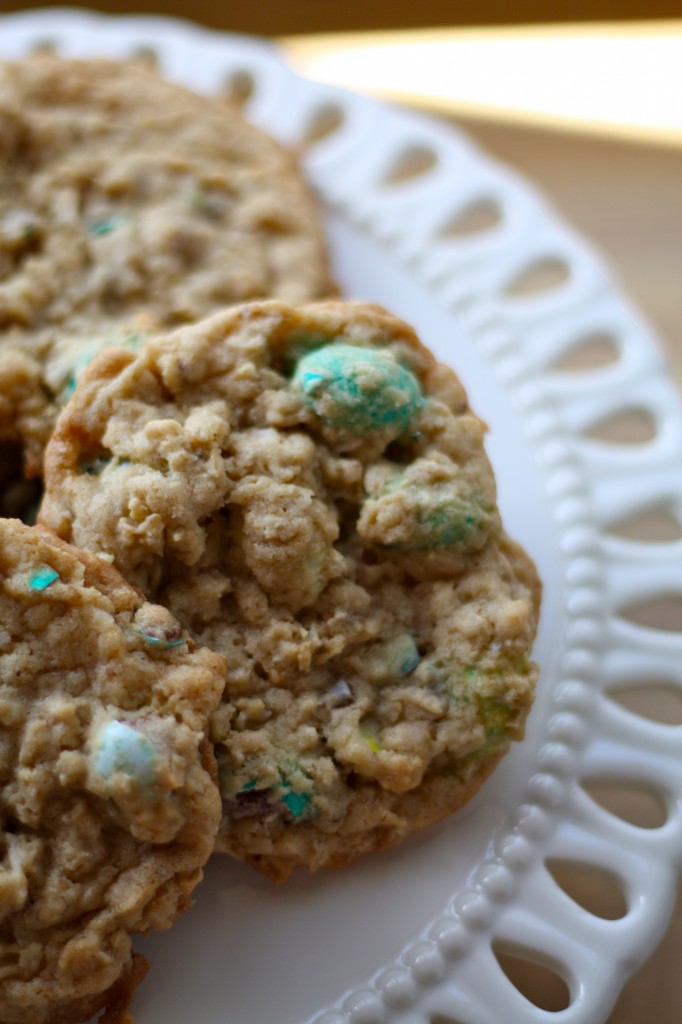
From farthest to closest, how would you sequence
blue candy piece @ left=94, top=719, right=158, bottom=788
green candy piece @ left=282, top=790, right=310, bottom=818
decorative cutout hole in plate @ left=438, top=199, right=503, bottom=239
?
1. decorative cutout hole in plate @ left=438, top=199, right=503, bottom=239
2. green candy piece @ left=282, top=790, right=310, bottom=818
3. blue candy piece @ left=94, top=719, right=158, bottom=788

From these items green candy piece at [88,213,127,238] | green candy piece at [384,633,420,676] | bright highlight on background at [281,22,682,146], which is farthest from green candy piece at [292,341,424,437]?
bright highlight on background at [281,22,682,146]

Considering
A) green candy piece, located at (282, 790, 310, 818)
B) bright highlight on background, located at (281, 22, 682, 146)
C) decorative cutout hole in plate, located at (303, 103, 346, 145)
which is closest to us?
green candy piece, located at (282, 790, 310, 818)

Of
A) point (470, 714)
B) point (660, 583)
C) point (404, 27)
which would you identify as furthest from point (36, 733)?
point (404, 27)

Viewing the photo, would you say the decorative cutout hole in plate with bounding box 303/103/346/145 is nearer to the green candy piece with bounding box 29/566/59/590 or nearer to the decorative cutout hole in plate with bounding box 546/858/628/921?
the green candy piece with bounding box 29/566/59/590

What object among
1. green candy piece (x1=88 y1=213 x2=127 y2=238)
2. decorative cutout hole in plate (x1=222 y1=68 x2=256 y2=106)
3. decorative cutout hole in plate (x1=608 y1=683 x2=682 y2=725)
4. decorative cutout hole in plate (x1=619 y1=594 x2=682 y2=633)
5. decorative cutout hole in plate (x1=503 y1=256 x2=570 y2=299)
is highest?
decorative cutout hole in plate (x1=222 y1=68 x2=256 y2=106)

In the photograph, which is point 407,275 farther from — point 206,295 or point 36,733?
point 36,733

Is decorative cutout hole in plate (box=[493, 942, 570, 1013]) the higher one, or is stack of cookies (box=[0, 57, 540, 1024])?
stack of cookies (box=[0, 57, 540, 1024])

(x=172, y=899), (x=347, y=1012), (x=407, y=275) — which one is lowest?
(x=347, y=1012)
